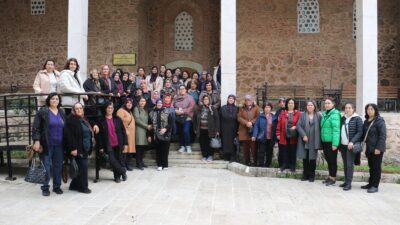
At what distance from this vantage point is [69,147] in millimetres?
6945

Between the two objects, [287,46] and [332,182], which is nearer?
[332,182]

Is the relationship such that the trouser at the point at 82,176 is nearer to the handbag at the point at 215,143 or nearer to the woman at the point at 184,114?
the woman at the point at 184,114

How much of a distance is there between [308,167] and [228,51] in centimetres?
391

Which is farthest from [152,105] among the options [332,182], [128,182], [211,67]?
[211,67]

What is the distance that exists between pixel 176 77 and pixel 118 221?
5937 mm

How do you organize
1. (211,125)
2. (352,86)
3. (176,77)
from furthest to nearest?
1. (352,86)
2. (176,77)
3. (211,125)

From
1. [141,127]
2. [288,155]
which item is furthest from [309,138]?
[141,127]

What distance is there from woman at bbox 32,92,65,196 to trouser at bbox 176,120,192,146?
3.47m

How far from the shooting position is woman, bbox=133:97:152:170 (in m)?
9.25

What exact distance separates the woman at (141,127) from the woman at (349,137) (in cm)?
399

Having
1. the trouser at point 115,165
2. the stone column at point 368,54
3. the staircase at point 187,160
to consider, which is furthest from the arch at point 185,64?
the trouser at point 115,165

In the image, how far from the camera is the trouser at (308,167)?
853 cm

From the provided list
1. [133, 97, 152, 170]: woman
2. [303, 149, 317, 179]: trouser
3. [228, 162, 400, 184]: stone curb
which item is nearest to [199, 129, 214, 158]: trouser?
[228, 162, 400, 184]: stone curb

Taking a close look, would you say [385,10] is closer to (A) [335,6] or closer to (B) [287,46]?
(A) [335,6]
